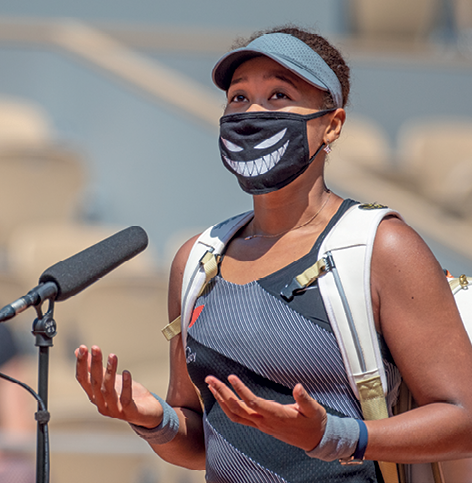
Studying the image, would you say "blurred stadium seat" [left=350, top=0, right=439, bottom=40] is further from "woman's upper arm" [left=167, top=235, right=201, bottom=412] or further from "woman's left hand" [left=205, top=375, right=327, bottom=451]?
"woman's left hand" [left=205, top=375, right=327, bottom=451]

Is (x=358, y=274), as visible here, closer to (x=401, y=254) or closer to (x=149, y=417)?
(x=401, y=254)

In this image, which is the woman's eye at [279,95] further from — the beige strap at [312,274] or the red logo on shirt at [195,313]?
the red logo on shirt at [195,313]

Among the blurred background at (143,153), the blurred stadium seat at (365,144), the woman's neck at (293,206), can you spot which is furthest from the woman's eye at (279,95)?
the blurred stadium seat at (365,144)

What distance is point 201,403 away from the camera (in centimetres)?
205

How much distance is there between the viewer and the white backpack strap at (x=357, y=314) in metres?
1.68

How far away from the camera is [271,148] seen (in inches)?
75.2

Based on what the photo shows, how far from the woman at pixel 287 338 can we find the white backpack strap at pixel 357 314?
0.03 m

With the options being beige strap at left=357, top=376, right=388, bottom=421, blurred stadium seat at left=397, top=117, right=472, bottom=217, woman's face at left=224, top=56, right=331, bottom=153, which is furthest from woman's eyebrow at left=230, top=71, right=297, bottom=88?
blurred stadium seat at left=397, top=117, right=472, bottom=217

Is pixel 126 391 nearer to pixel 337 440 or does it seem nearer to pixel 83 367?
pixel 83 367

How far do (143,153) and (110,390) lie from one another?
4316 millimetres

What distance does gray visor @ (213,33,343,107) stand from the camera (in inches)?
73.0

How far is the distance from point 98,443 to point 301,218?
6.10ft

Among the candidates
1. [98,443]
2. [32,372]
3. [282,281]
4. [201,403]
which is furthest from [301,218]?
[32,372]

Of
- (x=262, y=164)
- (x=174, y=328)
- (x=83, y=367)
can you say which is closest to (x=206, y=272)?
(x=174, y=328)
